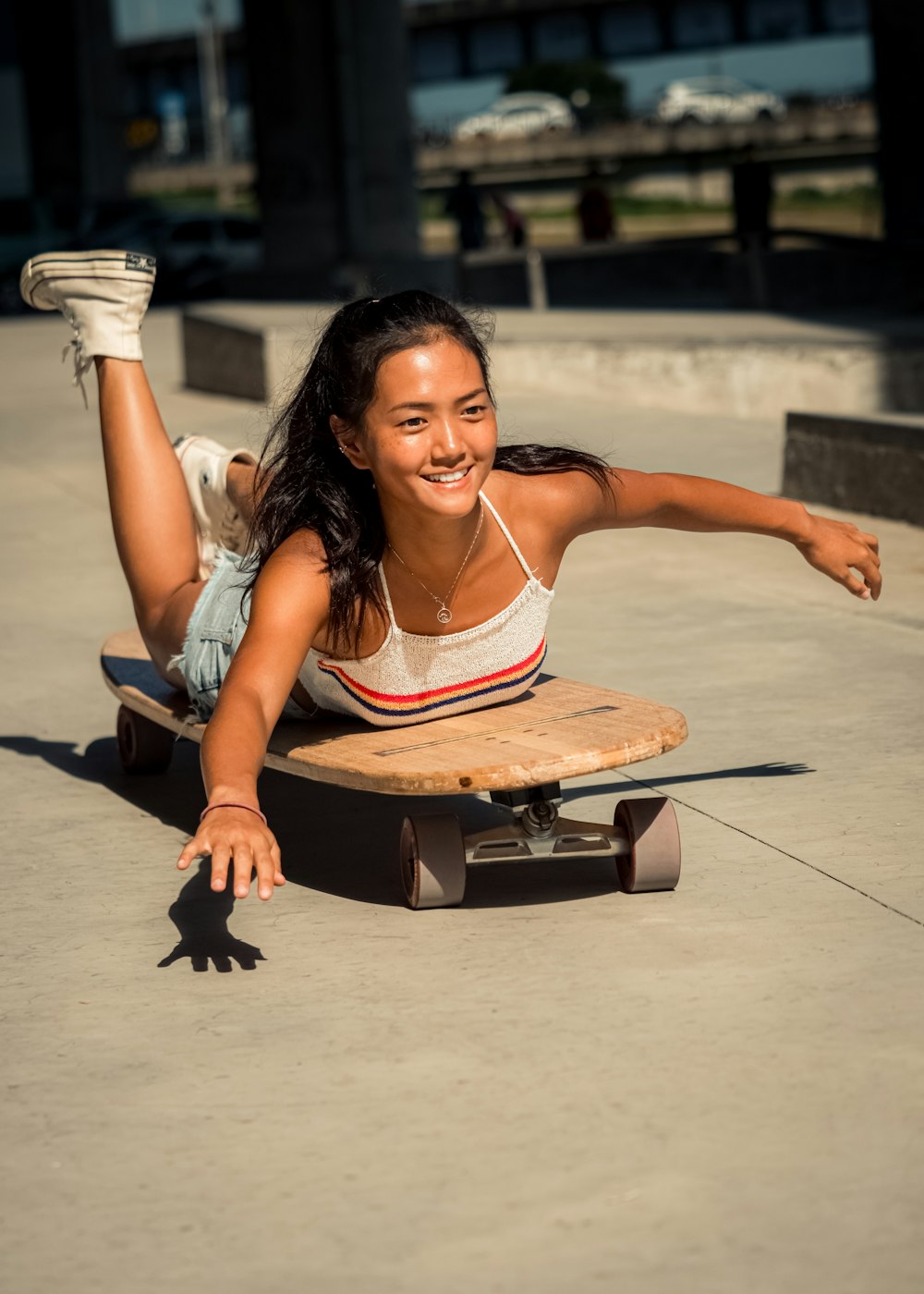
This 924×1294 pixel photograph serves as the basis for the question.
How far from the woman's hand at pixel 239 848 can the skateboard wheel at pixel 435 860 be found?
673mm

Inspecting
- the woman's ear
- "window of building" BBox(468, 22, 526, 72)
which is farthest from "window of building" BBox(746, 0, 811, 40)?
the woman's ear

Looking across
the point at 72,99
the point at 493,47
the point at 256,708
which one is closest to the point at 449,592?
the point at 256,708

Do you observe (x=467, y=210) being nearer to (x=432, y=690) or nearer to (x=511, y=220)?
(x=511, y=220)

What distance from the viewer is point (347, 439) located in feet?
12.6

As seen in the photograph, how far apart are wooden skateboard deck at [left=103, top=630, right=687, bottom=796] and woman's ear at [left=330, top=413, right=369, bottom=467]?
0.61 m

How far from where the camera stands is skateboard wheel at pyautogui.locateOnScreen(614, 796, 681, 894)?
3836 mm

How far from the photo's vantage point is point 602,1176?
2.64 meters

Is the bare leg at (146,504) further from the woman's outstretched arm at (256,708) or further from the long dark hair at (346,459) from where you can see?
the woman's outstretched arm at (256,708)

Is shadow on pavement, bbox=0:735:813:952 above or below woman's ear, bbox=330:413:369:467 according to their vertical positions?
below

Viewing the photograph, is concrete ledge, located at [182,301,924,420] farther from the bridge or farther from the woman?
the bridge

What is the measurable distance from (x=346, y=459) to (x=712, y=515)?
2.85 ft

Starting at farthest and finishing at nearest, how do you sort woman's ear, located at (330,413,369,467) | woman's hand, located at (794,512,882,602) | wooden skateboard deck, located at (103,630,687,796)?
1. woman's hand, located at (794,512,882,602)
2. woman's ear, located at (330,413,369,467)
3. wooden skateboard deck, located at (103,630,687,796)

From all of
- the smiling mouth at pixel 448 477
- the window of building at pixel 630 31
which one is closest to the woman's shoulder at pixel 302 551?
the smiling mouth at pixel 448 477

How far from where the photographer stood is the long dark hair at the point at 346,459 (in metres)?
3.74
